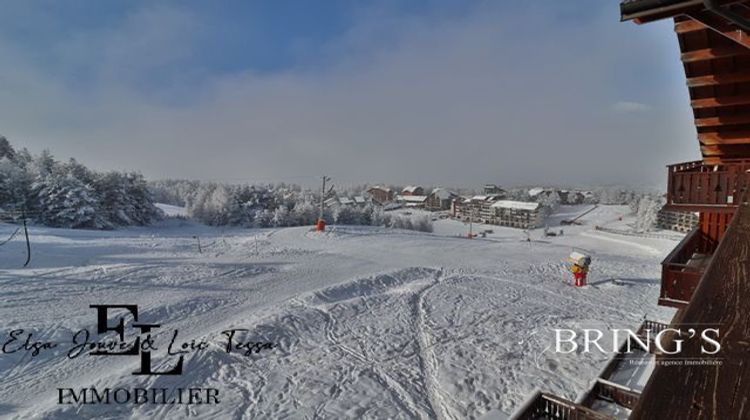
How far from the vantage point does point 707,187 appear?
18.6 ft

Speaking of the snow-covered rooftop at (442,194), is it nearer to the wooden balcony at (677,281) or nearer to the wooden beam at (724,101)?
the wooden balcony at (677,281)

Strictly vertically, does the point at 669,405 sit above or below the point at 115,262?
above

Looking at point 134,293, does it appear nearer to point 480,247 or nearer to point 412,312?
Answer: point 412,312

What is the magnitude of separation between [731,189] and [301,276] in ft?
38.7

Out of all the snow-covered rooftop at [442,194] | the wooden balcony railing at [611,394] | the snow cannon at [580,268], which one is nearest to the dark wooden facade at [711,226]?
the wooden balcony railing at [611,394]

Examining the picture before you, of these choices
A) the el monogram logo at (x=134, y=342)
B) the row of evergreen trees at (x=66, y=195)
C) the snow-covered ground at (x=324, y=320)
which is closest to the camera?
the snow-covered ground at (x=324, y=320)

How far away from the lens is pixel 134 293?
34.0 ft

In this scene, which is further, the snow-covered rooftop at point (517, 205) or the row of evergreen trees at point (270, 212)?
the snow-covered rooftop at point (517, 205)

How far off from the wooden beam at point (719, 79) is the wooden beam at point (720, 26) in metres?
1.33

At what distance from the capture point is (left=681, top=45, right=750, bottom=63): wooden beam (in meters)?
3.36

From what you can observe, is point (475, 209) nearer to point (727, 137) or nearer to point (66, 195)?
point (66, 195)

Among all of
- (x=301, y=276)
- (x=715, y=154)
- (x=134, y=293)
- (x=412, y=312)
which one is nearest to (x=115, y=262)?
(x=134, y=293)

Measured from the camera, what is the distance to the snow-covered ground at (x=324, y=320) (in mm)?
6039

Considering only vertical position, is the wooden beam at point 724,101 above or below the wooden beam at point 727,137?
→ above
